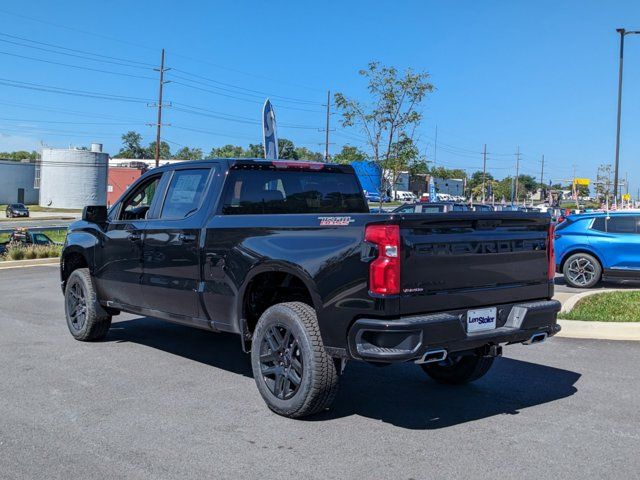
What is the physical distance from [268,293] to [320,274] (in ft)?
3.66

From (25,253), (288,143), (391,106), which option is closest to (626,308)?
(391,106)

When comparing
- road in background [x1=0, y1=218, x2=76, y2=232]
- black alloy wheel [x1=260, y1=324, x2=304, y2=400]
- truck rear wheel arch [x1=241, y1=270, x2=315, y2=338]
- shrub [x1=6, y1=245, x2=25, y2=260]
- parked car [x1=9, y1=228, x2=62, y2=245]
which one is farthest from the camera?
road in background [x1=0, y1=218, x2=76, y2=232]

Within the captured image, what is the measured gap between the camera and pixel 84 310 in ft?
25.9

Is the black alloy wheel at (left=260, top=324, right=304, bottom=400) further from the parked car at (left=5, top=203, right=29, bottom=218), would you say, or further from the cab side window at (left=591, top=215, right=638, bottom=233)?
the parked car at (left=5, top=203, right=29, bottom=218)

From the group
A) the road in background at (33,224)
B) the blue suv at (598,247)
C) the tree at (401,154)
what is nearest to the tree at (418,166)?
the tree at (401,154)

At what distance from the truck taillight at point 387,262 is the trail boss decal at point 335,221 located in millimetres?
293

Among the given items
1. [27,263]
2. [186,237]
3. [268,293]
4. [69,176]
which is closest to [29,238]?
[27,263]

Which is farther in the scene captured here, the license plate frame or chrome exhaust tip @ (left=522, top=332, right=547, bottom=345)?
chrome exhaust tip @ (left=522, top=332, right=547, bottom=345)

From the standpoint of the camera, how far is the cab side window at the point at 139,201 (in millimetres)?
7217

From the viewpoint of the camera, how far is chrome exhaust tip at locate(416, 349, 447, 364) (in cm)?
464

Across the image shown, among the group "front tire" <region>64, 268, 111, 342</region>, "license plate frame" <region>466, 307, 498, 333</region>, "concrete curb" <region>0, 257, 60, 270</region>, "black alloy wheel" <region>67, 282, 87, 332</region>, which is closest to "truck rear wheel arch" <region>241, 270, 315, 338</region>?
"license plate frame" <region>466, 307, 498, 333</region>

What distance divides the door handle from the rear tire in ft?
8.33

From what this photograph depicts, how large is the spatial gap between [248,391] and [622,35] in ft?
100

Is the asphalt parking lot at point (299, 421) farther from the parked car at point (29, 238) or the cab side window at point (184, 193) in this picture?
the parked car at point (29, 238)
